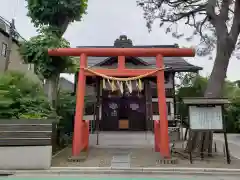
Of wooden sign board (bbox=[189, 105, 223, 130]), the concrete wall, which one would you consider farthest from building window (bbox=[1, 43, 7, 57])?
wooden sign board (bbox=[189, 105, 223, 130])

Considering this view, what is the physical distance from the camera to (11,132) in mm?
7746

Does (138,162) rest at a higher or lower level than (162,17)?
lower

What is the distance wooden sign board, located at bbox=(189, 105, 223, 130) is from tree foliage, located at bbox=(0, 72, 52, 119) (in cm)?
584

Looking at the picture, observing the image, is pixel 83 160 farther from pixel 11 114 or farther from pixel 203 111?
pixel 203 111

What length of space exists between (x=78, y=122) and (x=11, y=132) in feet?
7.66

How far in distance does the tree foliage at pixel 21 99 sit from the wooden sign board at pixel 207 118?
5.84 metres

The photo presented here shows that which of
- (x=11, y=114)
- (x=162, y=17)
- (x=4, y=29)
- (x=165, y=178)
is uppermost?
(x=4, y=29)

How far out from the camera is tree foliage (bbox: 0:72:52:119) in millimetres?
8818

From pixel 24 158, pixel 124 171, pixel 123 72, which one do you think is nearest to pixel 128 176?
pixel 124 171

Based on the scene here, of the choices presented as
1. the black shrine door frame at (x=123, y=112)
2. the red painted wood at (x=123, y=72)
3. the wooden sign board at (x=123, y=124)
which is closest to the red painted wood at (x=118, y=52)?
the red painted wood at (x=123, y=72)

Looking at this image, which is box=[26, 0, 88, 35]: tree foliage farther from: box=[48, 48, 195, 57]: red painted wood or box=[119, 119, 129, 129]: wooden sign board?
box=[119, 119, 129, 129]: wooden sign board

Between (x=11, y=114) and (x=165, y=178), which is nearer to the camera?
(x=165, y=178)

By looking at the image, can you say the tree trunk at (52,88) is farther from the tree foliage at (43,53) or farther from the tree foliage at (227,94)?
the tree foliage at (227,94)

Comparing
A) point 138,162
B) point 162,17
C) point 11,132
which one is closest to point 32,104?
point 11,132
